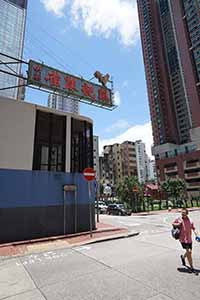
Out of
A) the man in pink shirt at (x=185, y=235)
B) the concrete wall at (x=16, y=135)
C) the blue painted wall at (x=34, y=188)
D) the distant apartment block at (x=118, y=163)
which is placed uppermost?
the distant apartment block at (x=118, y=163)

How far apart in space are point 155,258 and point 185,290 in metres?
2.26

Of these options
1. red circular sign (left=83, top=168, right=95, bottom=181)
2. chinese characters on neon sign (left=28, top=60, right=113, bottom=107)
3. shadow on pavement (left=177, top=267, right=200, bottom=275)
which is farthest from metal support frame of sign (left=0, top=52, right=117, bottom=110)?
shadow on pavement (left=177, top=267, right=200, bottom=275)

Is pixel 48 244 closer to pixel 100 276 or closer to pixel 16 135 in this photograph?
pixel 100 276

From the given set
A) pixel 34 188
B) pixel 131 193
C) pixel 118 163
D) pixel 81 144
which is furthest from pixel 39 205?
pixel 118 163

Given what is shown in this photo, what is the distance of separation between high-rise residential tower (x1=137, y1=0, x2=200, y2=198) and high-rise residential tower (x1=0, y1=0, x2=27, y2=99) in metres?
61.5

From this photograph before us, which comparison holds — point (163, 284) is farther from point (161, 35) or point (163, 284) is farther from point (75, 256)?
point (161, 35)

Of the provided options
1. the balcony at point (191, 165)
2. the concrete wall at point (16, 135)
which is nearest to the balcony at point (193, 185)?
the balcony at point (191, 165)

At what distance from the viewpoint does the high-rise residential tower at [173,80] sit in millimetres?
68000

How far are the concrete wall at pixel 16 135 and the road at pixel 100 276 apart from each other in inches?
158

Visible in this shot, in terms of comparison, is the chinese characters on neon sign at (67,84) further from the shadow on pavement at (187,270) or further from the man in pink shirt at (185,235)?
the shadow on pavement at (187,270)

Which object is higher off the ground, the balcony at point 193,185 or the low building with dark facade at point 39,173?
the balcony at point 193,185

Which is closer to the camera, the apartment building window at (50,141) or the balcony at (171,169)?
the apartment building window at (50,141)

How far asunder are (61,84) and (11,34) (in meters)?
5.39

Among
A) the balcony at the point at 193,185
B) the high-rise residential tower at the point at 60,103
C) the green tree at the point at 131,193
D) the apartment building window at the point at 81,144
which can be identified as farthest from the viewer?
the balcony at the point at 193,185
